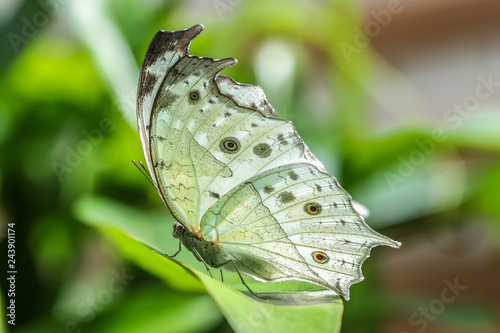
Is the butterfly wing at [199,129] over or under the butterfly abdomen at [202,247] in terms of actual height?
over

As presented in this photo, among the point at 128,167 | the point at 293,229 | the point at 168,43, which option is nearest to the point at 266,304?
the point at 293,229

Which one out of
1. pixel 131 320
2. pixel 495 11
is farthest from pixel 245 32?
pixel 495 11

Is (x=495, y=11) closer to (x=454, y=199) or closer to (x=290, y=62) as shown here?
(x=290, y=62)

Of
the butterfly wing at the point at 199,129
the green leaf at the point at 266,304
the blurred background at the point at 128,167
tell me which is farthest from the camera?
the blurred background at the point at 128,167

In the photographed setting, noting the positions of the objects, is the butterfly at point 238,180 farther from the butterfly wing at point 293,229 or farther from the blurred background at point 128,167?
the blurred background at point 128,167

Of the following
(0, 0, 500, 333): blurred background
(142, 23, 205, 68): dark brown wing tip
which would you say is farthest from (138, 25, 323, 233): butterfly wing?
(0, 0, 500, 333): blurred background

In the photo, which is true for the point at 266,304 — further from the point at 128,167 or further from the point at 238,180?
the point at 128,167

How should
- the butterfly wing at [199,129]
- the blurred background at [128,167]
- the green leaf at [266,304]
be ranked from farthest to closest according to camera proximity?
the blurred background at [128,167]
the butterfly wing at [199,129]
the green leaf at [266,304]

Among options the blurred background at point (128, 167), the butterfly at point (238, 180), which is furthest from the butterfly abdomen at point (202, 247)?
the blurred background at point (128, 167)

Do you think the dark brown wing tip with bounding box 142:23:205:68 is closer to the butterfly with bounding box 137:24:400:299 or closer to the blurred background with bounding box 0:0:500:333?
the butterfly with bounding box 137:24:400:299
